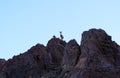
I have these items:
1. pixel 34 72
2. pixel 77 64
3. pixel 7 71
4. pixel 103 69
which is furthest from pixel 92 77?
pixel 7 71

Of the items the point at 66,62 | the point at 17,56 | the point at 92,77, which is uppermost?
the point at 17,56

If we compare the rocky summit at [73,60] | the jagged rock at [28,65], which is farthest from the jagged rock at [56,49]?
the jagged rock at [28,65]

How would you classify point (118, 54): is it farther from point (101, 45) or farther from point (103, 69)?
point (103, 69)

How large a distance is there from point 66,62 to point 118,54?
16565 millimetres

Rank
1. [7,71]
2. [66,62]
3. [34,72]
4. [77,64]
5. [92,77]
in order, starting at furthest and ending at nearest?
[7,71], [34,72], [66,62], [77,64], [92,77]

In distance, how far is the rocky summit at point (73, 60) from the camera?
96.5 m

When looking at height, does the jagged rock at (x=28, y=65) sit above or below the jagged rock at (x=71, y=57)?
above

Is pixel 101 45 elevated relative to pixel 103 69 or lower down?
elevated

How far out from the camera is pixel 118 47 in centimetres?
11112

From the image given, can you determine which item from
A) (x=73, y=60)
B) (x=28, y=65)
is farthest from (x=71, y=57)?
(x=28, y=65)

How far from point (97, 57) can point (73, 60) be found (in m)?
13.2

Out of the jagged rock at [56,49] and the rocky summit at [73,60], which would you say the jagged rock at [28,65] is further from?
the jagged rock at [56,49]

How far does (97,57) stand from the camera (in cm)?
9962

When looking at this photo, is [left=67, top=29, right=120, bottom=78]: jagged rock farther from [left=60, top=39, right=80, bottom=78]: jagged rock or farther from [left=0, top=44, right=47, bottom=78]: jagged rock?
[left=0, top=44, right=47, bottom=78]: jagged rock
